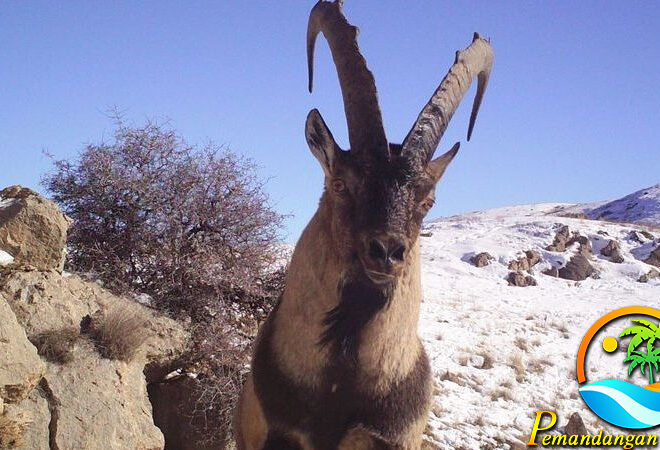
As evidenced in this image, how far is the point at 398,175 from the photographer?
3.06 m

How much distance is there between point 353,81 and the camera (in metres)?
3.54

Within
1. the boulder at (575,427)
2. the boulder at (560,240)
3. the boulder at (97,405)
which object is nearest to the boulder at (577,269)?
the boulder at (560,240)

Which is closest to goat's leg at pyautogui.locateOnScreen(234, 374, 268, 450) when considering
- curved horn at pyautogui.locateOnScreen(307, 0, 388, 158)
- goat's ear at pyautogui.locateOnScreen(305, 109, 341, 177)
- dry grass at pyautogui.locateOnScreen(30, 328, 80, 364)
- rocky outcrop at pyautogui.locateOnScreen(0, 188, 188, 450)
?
goat's ear at pyautogui.locateOnScreen(305, 109, 341, 177)

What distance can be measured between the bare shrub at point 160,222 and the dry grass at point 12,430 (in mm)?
2580

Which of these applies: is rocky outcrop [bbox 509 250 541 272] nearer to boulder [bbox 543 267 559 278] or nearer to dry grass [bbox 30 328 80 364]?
boulder [bbox 543 267 559 278]

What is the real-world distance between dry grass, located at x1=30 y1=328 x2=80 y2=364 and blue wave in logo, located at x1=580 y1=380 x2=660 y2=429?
7430mm

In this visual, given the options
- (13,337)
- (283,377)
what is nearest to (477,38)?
(283,377)

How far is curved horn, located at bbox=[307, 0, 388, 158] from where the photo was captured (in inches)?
127

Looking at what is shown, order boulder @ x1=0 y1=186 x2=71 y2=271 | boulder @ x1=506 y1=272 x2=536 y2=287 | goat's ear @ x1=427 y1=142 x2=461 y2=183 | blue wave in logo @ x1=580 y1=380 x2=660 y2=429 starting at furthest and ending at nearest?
boulder @ x1=506 y1=272 x2=536 y2=287
blue wave in logo @ x1=580 y1=380 x2=660 y2=429
boulder @ x1=0 y1=186 x2=71 y2=271
goat's ear @ x1=427 y1=142 x2=461 y2=183

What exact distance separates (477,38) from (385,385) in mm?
2553

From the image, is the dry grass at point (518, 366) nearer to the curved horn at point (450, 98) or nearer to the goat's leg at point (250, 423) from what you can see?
the curved horn at point (450, 98)

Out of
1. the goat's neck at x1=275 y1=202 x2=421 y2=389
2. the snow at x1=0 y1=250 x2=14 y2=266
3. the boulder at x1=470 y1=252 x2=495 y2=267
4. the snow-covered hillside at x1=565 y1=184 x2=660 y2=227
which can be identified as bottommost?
the snow at x1=0 y1=250 x2=14 y2=266

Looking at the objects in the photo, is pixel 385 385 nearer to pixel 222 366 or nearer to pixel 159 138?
pixel 222 366

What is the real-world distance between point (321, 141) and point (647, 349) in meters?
11.3
